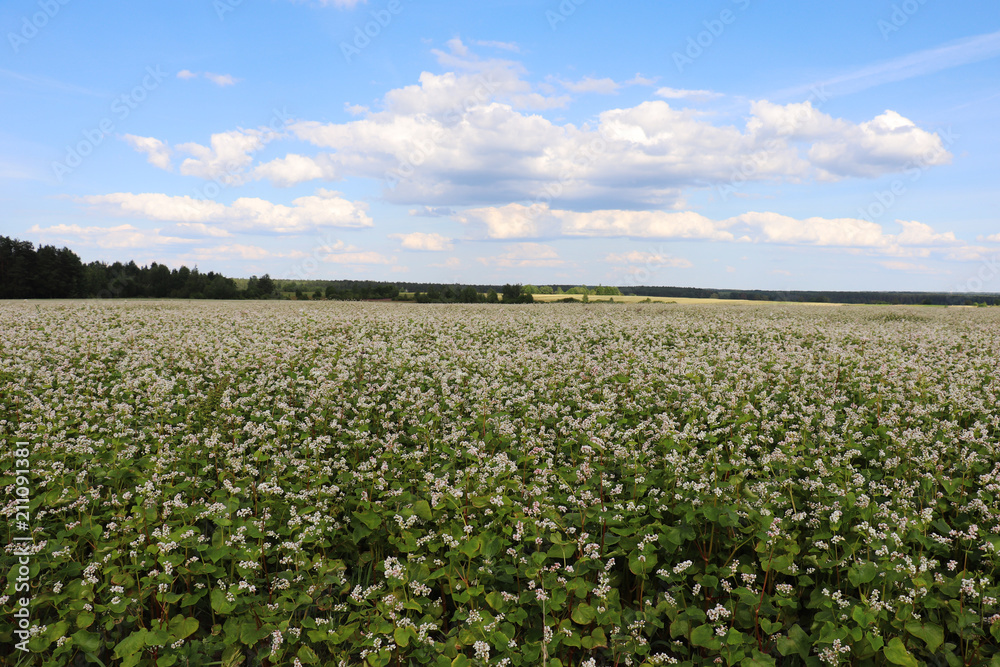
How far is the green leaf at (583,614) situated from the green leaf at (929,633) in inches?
106

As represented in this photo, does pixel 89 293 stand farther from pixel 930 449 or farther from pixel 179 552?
pixel 930 449

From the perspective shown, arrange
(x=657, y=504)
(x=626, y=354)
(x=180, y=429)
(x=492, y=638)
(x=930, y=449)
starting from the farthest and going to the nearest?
(x=626, y=354)
(x=180, y=429)
(x=930, y=449)
(x=657, y=504)
(x=492, y=638)

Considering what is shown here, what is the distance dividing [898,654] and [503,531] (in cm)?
360

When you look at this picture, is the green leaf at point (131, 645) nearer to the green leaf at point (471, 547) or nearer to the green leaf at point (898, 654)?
the green leaf at point (471, 547)

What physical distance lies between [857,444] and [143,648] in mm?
8934

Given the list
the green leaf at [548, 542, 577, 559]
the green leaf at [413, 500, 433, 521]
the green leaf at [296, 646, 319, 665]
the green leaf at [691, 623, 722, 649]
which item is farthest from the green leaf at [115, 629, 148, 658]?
the green leaf at [691, 623, 722, 649]

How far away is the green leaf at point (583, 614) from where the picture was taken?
471cm

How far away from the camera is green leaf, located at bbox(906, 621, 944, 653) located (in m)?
4.30

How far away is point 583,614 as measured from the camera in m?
4.77

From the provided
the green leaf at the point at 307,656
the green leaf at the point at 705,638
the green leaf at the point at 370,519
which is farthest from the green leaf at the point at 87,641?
the green leaf at the point at 705,638

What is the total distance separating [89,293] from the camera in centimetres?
8938

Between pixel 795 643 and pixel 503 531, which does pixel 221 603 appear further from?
pixel 795 643

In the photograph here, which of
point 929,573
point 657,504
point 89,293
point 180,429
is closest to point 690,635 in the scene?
point 657,504

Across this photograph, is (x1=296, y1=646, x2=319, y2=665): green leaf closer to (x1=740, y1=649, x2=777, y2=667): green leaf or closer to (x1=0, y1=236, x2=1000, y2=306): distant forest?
(x1=740, y1=649, x2=777, y2=667): green leaf
